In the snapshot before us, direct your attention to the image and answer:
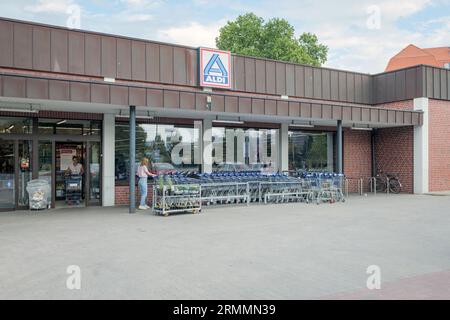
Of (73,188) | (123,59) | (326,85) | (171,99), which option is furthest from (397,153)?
(73,188)

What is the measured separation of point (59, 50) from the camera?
14.1m

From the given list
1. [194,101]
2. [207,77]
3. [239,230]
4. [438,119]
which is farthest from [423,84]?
[239,230]

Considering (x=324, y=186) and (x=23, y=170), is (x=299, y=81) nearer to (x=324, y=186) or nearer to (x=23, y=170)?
(x=324, y=186)

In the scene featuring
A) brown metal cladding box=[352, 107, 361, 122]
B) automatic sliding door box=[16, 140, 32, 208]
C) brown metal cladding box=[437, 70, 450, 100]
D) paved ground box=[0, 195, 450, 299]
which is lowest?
paved ground box=[0, 195, 450, 299]

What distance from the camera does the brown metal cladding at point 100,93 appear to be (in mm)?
11445

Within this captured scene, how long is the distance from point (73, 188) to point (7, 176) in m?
2.00

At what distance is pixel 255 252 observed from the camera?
730 cm

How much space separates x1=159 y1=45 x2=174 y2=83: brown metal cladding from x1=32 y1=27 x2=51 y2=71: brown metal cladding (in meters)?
3.85

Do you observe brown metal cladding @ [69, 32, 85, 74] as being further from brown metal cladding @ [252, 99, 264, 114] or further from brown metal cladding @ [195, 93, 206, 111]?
brown metal cladding @ [252, 99, 264, 114]

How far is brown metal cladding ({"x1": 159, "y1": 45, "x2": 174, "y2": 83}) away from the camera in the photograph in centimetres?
1595

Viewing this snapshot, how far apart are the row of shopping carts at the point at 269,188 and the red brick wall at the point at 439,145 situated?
5.66 meters

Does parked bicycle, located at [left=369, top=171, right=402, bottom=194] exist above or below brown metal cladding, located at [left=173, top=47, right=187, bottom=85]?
below

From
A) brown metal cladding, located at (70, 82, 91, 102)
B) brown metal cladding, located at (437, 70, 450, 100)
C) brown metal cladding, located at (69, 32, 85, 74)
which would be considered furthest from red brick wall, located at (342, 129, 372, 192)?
brown metal cladding, located at (70, 82, 91, 102)
